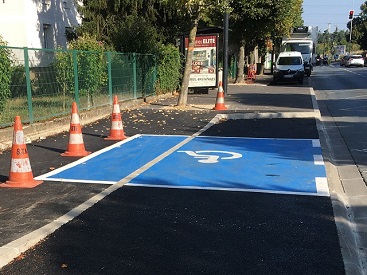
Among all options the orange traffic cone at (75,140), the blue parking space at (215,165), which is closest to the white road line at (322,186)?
the blue parking space at (215,165)

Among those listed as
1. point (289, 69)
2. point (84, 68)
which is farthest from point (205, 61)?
point (289, 69)

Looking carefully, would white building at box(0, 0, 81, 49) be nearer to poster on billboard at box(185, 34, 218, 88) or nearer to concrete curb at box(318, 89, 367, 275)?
poster on billboard at box(185, 34, 218, 88)

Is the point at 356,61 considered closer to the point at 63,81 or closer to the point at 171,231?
the point at 63,81

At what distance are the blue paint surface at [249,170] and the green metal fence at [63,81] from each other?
149 inches

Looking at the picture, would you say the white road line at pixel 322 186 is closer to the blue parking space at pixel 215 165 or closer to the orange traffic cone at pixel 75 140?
the blue parking space at pixel 215 165

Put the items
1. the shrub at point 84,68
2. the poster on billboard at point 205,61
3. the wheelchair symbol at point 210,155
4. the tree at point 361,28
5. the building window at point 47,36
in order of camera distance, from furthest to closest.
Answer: the tree at point 361,28 < the building window at point 47,36 < the poster on billboard at point 205,61 < the shrub at point 84,68 < the wheelchair symbol at point 210,155

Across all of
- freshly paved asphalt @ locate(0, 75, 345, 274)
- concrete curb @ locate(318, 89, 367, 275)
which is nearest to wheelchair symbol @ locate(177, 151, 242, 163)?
concrete curb @ locate(318, 89, 367, 275)

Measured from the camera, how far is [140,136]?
32.2 ft

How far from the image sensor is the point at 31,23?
69.6 ft

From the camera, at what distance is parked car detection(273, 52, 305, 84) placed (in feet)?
88.8

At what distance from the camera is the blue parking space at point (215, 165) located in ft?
19.3

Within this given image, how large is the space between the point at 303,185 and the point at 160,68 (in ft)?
44.7

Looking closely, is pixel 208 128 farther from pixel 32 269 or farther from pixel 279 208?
pixel 32 269

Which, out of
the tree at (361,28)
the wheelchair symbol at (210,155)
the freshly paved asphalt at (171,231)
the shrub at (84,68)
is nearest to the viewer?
the freshly paved asphalt at (171,231)
